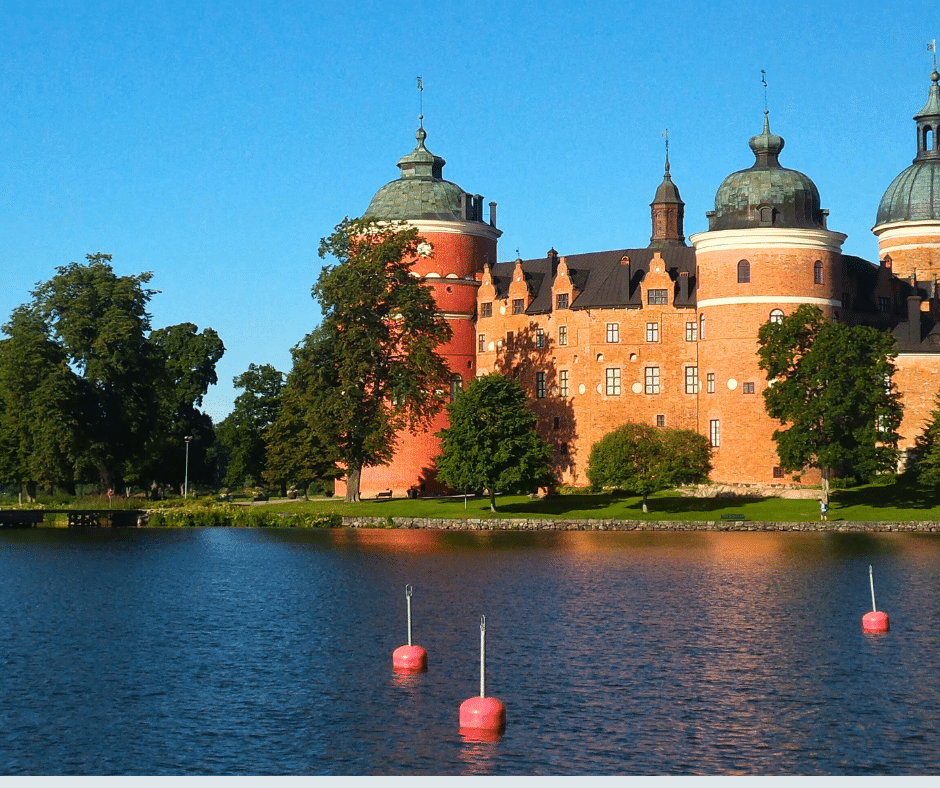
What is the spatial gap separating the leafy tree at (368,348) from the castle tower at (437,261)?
1247 cm

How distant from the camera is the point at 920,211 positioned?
401ft

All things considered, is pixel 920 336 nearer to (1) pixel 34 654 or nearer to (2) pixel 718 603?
(2) pixel 718 603

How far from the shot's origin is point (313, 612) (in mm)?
50188

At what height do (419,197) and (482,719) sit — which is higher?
(419,197)

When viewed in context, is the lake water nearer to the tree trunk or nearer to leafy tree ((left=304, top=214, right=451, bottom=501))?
leafy tree ((left=304, top=214, right=451, bottom=501))

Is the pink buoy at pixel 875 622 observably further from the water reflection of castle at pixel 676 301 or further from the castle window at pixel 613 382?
the castle window at pixel 613 382

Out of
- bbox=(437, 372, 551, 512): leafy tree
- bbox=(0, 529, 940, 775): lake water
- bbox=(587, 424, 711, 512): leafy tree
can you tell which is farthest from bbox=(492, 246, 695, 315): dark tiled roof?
bbox=(0, 529, 940, 775): lake water

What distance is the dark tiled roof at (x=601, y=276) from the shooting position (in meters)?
108

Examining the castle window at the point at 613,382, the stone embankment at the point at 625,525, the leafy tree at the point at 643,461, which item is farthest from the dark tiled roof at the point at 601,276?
the stone embankment at the point at 625,525

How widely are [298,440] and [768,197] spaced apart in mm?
39256

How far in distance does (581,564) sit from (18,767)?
133 feet

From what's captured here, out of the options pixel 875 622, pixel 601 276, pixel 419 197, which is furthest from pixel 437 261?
pixel 875 622

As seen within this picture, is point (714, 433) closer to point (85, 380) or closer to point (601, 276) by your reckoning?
point (601, 276)

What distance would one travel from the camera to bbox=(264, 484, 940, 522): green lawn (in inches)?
3489
